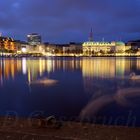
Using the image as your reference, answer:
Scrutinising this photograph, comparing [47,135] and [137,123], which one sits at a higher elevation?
[47,135]

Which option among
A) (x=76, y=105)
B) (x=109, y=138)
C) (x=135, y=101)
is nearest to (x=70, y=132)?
(x=109, y=138)

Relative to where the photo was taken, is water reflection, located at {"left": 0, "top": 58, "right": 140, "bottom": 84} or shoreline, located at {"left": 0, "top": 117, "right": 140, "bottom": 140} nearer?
shoreline, located at {"left": 0, "top": 117, "right": 140, "bottom": 140}

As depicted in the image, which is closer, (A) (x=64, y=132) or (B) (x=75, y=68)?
(A) (x=64, y=132)

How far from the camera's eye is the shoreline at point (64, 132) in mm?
7153

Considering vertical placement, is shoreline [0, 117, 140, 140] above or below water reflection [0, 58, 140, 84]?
above

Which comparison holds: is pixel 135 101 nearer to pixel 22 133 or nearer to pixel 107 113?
pixel 107 113

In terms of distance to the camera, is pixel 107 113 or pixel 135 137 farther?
pixel 107 113

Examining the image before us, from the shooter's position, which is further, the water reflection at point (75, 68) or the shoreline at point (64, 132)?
the water reflection at point (75, 68)

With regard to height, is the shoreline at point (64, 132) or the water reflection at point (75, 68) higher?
the shoreline at point (64, 132)

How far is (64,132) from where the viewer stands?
25.4ft

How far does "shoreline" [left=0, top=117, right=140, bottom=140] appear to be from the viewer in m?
7.15

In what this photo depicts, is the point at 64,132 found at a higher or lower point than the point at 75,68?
higher

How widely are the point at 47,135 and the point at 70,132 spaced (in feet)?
2.59

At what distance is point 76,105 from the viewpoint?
1709 cm
